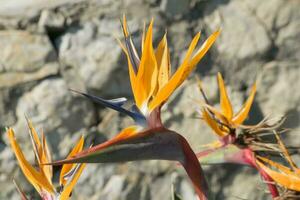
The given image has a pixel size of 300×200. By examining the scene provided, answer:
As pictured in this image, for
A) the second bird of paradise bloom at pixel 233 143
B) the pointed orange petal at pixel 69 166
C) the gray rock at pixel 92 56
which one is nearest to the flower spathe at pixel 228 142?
the second bird of paradise bloom at pixel 233 143

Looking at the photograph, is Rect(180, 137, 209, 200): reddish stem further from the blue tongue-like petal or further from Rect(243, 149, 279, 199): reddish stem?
Rect(243, 149, 279, 199): reddish stem

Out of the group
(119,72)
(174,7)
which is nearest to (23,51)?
(119,72)

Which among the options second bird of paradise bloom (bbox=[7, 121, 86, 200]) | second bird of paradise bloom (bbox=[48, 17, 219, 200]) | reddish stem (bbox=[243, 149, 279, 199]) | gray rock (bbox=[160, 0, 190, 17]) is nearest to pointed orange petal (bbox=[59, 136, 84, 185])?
second bird of paradise bloom (bbox=[7, 121, 86, 200])

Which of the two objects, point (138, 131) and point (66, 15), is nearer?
point (138, 131)

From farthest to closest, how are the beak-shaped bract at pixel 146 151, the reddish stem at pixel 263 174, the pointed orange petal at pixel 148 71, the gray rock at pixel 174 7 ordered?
1. the gray rock at pixel 174 7
2. the reddish stem at pixel 263 174
3. the pointed orange petal at pixel 148 71
4. the beak-shaped bract at pixel 146 151

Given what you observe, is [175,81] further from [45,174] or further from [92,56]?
[92,56]

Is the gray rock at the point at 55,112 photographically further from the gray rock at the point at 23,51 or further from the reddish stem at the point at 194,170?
the reddish stem at the point at 194,170

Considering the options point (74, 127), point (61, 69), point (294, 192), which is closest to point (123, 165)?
point (74, 127)

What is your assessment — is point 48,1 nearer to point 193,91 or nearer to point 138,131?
point 193,91
